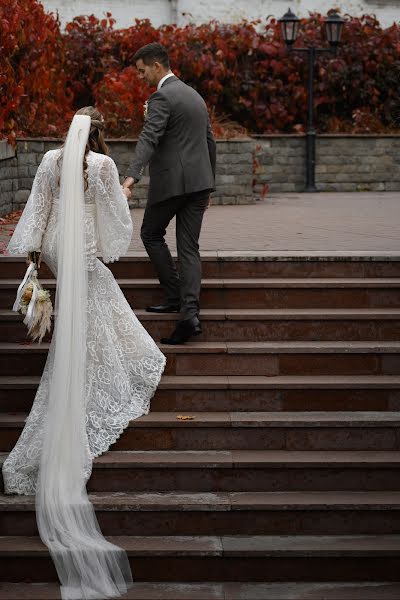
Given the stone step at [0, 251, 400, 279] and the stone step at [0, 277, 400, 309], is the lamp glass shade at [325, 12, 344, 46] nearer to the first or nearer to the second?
the stone step at [0, 251, 400, 279]

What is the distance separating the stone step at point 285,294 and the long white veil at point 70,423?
61.5 inches

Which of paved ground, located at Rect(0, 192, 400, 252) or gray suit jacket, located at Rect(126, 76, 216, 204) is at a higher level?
gray suit jacket, located at Rect(126, 76, 216, 204)

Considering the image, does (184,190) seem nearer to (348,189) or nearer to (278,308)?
(278,308)

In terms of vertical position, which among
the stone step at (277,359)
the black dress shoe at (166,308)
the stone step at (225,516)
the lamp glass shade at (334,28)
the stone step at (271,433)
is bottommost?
the stone step at (225,516)

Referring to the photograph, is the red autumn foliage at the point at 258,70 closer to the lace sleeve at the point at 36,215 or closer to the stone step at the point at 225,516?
the lace sleeve at the point at 36,215

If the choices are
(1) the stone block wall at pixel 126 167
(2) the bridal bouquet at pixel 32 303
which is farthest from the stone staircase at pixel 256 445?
(1) the stone block wall at pixel 126 167

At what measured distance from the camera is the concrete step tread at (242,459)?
7.00 m

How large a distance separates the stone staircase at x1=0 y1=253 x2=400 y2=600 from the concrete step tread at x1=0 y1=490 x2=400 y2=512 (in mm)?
12

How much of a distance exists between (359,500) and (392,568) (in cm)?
47

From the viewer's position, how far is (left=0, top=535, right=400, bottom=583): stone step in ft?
21.5

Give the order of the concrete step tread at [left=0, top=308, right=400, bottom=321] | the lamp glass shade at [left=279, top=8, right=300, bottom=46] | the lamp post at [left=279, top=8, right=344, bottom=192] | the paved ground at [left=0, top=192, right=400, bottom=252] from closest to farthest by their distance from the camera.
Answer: the concrete step tread at [left=0, top=308, right=400, bottom=321] → the paved ground at [left=0, top=192, right=400, bottom=252] → the lamp glass shade at [left=279, top=8, right=300, bottom=46] → the lamp post at [left=279, top=8, right=344, bottom=192]

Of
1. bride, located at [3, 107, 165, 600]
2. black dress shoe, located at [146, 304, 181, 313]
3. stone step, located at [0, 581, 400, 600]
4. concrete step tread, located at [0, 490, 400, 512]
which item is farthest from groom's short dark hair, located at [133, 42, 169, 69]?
stone step, located at [0, 581, 400, 600]

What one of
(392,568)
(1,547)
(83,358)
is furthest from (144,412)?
(392,568)

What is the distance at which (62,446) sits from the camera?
6711mm
